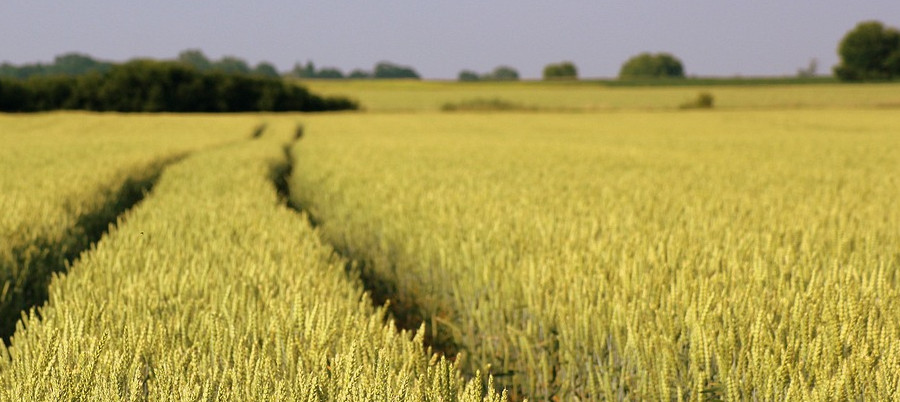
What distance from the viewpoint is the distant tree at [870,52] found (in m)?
70.5

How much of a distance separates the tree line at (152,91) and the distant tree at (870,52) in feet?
191

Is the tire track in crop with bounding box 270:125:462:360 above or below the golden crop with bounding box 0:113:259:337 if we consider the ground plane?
below

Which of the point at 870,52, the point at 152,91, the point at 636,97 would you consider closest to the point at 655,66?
the point at 870,52

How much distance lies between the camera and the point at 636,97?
49781mm

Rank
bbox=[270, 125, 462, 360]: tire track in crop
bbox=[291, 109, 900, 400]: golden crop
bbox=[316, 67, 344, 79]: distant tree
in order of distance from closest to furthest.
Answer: bbox=[291, 109, 900, 400]: golden crop → bbox=[270, 125, 462, 360]: tire track in crop → bbox=[316, 67, 344, 79]: distant tree

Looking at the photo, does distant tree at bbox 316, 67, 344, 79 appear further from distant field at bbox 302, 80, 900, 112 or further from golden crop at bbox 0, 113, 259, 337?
golden crop at bbox 0, 113, 259, 337

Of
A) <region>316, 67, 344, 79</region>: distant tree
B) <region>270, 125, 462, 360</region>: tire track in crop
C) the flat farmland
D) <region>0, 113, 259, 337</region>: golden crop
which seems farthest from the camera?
<region>316, 67, 344, 79</region>: distant tree

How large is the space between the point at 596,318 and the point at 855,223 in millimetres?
2174

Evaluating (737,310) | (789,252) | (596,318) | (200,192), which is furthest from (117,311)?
(200,192)

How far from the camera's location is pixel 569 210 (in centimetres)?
372

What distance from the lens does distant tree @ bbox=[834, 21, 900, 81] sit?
231 ft

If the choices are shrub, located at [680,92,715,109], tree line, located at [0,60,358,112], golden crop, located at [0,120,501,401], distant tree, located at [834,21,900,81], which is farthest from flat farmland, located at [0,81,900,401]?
distant tree, located at [834,21,900,81]

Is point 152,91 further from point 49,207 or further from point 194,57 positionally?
point 194,57

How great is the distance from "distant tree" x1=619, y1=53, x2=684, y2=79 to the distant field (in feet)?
149
